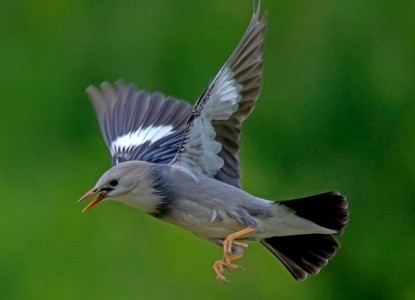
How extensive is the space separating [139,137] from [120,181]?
3.67 ft

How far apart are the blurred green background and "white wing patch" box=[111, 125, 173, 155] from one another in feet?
11.2

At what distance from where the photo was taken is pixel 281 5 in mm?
10289

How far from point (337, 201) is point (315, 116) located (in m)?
5.43

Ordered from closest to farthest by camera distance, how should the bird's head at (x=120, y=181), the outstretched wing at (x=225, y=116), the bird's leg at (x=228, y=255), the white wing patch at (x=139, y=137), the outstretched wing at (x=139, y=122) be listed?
the bird's leg at (x=228, y=255) < the bird's head at (x=120, y=181) < the outstretched wing at (x=225, y=116) < the outstretched wing at (x=139, y=122) < the white wing patch at (x=139, y=137)

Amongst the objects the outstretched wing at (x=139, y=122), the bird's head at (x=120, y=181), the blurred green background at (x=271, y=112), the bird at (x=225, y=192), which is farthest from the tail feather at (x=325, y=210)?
the blurred green background at (x=271, y=112)

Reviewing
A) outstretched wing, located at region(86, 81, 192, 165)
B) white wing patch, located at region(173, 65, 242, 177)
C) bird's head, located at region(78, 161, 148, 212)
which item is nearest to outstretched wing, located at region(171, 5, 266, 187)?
white wing patch, located at region(173, 65, 242, 177)

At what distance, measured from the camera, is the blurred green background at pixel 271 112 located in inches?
372

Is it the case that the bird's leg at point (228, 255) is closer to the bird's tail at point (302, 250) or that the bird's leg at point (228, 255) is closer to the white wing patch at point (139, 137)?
the bird's tail at point (302, 250)

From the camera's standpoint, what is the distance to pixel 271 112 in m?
10.1

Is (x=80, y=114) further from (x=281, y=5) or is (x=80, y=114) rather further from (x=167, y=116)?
(x=167, y=116)

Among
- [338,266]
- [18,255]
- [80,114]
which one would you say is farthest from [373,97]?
[18,255]

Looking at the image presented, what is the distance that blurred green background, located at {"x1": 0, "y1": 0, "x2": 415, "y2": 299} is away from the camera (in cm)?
946

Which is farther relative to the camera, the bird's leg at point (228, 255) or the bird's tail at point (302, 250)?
the bird's tail at point (302, 250)

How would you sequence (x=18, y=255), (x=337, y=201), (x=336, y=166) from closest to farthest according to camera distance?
(x=337, y=201) → (x=18, y=255) → (x=336, y=166)
